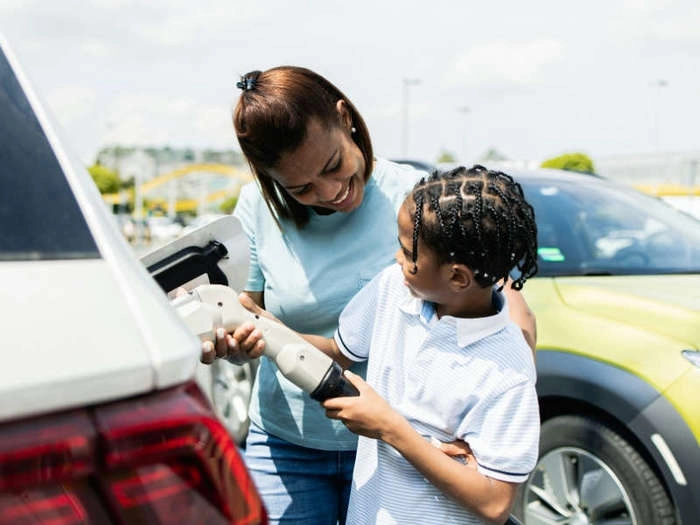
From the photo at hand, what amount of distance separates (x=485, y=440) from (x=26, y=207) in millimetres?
904

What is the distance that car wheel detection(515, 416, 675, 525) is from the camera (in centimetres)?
293

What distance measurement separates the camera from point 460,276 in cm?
159

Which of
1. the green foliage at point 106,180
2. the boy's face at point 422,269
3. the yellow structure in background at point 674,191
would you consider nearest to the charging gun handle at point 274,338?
the boy's face at point 422,269

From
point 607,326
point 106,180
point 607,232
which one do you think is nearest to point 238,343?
point 607,326

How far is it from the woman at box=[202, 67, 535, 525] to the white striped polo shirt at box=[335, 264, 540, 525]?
0.32 metres

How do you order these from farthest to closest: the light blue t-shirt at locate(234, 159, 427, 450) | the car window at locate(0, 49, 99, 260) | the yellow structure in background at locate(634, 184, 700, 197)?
the yellow structure in background at locate(634, 184, 700, 197) < the light blue t-shirt at locate(234, 159, 427, 450) < the car window at locate(0, 49, 99, 260)

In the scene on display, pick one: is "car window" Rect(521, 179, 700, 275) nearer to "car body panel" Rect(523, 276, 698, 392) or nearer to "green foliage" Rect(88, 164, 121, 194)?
"car body panel" Rect(523, 276, 698, 392)

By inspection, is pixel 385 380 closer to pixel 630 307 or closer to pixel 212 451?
pixel 212 451

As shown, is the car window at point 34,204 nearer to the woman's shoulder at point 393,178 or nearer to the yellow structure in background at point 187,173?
the woman's shoulder at point 393,178

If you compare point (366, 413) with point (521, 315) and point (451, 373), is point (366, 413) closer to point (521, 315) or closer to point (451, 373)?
point (451, 373)

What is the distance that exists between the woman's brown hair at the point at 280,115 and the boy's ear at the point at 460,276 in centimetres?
61

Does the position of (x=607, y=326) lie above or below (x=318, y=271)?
below

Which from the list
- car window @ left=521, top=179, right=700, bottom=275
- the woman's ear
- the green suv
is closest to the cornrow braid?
the woman's ear

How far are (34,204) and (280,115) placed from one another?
1.04 meters
